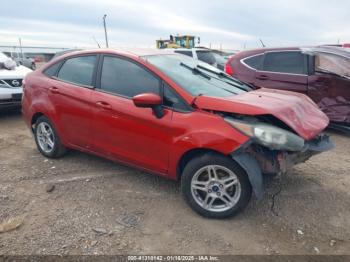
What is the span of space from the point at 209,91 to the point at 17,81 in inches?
201

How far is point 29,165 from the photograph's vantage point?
470cm

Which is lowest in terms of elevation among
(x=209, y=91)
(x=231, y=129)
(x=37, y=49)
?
(x=231, y=129)

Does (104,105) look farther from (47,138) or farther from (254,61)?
(254,61)

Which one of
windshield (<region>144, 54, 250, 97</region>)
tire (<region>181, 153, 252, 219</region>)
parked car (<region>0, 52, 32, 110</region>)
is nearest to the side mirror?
windshield (<region>144, 54, 250, 97</region>)

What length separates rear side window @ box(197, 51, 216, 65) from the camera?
480 inches

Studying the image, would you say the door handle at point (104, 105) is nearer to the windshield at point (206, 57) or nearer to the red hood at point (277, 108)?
the red hood at point (277, 108)

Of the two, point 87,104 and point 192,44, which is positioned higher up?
point 192,44

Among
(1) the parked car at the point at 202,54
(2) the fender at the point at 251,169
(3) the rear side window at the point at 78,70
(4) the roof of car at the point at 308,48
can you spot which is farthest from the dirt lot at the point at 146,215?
(1) the parked car at the point at 202,54

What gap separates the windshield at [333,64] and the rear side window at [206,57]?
19.5ft

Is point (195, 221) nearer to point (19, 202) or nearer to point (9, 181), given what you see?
point (19, 202)

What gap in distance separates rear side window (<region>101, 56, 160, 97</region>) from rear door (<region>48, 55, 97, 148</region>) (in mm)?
221

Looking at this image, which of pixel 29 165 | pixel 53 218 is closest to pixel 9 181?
pixel 29 165

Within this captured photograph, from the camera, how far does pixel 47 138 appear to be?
15.9 feet

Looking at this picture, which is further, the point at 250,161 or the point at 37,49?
the point at 37,49
